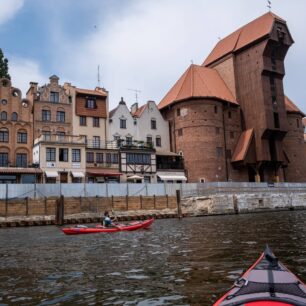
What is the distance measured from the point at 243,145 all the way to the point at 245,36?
19.7 m

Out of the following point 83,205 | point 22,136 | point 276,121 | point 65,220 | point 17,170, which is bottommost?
point 65,220

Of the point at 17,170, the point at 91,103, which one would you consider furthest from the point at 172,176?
the point at 17,170

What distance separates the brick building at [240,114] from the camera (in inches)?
2394

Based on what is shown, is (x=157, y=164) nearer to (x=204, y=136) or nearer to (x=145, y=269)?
(x=204, y=136)

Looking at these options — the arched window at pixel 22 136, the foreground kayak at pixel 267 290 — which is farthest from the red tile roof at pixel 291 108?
the foreground kayak at pixel 267 290

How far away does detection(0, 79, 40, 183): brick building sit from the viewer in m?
50.0

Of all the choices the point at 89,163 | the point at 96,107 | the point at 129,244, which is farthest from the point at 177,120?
the point at 129,244

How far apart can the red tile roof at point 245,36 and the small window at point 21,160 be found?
126 ft

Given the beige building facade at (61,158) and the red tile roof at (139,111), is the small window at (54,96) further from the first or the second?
the red tile roof at (139,111)

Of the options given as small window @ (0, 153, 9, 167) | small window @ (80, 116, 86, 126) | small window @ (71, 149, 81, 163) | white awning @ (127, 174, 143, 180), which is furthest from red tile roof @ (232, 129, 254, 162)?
small window @ (0, 153, 9, 167)

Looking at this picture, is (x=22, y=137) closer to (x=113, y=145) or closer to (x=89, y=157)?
(x=89, y=157)

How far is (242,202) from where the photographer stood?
51969 millimetres

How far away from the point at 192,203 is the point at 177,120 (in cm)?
1914

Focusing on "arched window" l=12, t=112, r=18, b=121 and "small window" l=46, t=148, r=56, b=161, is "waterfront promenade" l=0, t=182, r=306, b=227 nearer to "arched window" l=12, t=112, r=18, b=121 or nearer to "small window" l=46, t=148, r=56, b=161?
"small window" l=46, t=148, r=56, b=161
